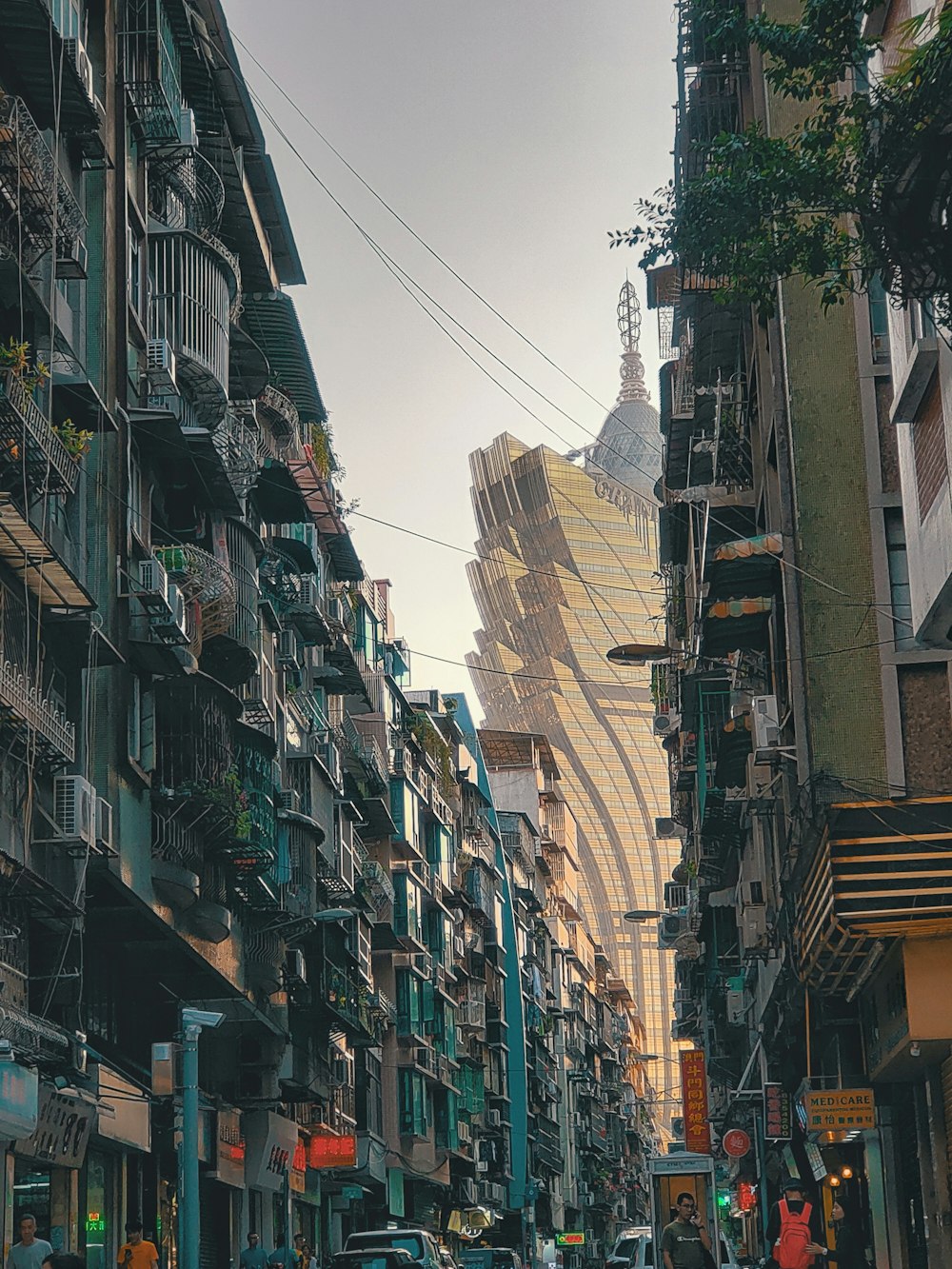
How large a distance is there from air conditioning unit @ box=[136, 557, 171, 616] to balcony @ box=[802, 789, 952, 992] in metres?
9.48

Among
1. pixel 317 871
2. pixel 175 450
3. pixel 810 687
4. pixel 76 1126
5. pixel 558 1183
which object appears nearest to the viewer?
pixel 76 1126

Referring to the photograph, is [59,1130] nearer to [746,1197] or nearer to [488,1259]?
[746,1197]

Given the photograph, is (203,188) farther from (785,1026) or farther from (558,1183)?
(558,1183)

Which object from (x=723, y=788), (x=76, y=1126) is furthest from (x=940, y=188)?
(x=723, y=788)

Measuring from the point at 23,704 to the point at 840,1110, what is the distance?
13.7m

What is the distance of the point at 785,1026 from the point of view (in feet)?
113

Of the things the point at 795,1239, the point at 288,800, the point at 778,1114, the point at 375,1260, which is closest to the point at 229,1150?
the point at 288,800

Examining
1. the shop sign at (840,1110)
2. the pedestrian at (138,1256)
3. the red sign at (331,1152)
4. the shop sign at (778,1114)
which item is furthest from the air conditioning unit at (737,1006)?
the pedestrian at (138,1256)

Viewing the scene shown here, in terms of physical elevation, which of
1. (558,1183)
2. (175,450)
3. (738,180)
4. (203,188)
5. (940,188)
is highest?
(203,188)

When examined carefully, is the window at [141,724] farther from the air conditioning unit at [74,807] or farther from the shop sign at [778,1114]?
the shop sign at [778,1114]

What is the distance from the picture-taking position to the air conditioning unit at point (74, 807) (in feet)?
70.4

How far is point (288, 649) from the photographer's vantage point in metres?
39.4

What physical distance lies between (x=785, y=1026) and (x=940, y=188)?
25.9 meters

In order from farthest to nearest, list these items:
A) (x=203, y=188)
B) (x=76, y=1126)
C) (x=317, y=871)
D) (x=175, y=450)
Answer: (x=317, y=871)
(x=203, y=188)
(x=175, y=450)
(x=76, y=1126)
